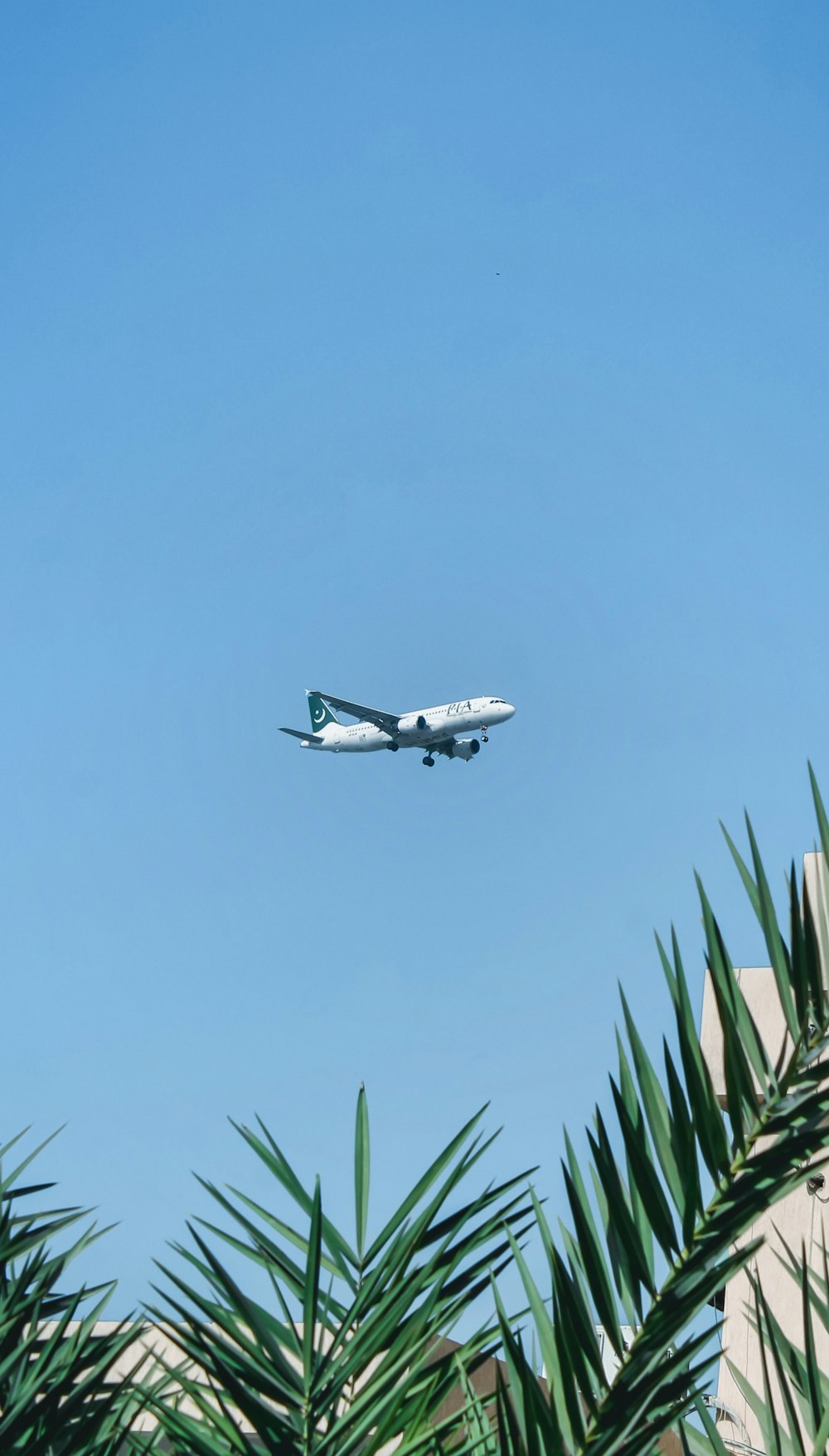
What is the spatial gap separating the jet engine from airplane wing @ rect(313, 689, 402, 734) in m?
2.71

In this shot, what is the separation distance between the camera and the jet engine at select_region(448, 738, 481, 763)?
2151 inches

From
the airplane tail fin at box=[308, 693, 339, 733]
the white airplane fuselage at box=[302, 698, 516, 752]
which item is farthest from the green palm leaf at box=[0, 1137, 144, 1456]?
the airplane tail fin at box=[308, 693, 339, 733]

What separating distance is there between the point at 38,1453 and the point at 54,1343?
0.35 meters

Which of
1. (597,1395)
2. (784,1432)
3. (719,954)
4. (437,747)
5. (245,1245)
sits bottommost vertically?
(784,1432)

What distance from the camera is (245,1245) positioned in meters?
3.60

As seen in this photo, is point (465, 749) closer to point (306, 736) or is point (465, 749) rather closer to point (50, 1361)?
point (306, 736)

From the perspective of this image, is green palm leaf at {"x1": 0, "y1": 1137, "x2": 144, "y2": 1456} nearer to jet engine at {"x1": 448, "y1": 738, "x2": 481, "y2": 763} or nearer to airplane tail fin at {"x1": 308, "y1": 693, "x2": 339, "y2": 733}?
jet engine at {"x1": 448, "y1": 738, "x2": 481, "y2": 763}

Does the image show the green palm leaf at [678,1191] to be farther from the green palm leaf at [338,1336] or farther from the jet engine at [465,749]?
the jet engine at [465,749]

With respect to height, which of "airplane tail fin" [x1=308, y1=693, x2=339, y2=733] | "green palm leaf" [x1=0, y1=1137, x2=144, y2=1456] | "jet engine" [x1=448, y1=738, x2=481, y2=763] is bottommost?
"green palm leaf" [x1=0, y1=1137, x2=144, y2=1456]

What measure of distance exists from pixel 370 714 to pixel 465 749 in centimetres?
432

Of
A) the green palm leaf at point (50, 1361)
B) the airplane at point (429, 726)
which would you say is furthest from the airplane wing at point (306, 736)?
the green palm leaf at point (50, 1361)

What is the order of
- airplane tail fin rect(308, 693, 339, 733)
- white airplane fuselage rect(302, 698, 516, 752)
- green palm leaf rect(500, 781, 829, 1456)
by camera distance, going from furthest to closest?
airplane tail fin rect(308, 693, 339, 733), white airplane fuselage rect(302, 698, 516, 752), green palm leaf rect(500, 781, 829, 1456)

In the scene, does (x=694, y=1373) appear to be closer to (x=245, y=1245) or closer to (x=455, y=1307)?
(x=455, y=1307)

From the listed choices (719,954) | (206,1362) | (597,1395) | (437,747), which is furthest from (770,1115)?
(437,747)
